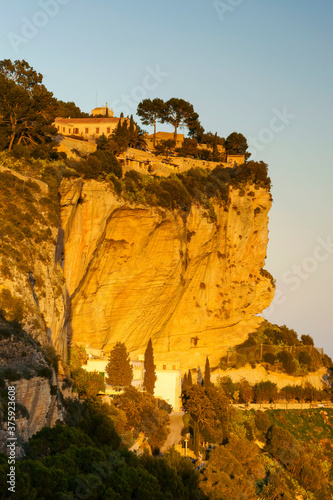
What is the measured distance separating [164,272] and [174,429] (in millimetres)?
9675

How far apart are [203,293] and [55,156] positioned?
15.2 metres

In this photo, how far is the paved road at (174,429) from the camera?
34.8 m

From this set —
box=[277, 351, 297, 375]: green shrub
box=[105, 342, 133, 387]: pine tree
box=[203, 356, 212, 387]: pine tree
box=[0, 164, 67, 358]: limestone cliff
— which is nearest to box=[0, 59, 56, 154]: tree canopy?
box=[0, 164, 67, 358]: limestone cliff

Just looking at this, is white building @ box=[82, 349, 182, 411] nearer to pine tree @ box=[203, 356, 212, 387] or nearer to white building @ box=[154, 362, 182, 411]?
white building @ box=[154, 362, 182, 411]

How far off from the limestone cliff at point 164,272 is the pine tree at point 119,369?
2.73 meters

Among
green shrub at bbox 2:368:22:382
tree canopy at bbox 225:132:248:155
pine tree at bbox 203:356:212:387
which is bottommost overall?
green shrub at bbox 2:368:22:382

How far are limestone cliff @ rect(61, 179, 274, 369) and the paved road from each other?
5801 millimetres

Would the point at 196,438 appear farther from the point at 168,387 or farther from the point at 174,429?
the point at 168,387

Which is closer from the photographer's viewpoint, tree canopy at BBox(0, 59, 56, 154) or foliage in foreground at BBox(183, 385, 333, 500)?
foliage in foreground at BBox(183, 385, 333, 500)

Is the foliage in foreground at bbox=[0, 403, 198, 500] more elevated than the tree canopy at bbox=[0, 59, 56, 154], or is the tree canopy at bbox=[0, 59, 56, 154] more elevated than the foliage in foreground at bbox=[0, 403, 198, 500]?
the tree canopy at bbox=[0, 59, 56, 154]

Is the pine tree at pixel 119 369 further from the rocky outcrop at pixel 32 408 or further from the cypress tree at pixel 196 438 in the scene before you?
the rocky outcrop at pixel 32 408

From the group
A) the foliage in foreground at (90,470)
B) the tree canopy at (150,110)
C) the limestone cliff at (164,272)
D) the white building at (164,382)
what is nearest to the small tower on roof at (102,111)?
the tree canopy at (150,110)

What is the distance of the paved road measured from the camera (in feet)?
114

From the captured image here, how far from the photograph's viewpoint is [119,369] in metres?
36.8
